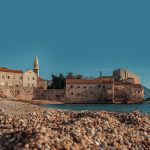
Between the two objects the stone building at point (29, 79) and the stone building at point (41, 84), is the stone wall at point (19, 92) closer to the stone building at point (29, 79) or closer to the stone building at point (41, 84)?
the stone building at point (29, 79)

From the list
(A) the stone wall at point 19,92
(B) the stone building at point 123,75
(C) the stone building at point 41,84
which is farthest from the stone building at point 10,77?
(B) the stone building at point 123,75

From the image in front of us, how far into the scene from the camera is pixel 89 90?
126 metres

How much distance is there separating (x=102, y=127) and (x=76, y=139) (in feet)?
9.64

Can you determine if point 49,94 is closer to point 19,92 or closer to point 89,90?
point 19,92

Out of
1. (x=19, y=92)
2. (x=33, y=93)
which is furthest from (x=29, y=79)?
(x=19, y=92)

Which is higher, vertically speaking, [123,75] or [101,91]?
[123,75]

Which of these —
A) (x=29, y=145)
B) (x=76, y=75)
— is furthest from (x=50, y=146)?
(x=76, y=75)

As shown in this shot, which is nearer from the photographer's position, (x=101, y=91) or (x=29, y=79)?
(x=101, y=91)

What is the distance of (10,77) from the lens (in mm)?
123875

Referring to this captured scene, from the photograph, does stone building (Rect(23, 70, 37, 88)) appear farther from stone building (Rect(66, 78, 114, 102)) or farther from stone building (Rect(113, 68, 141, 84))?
stone building (Rect(113, 68, 141, 84))

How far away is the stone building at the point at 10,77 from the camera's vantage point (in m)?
122

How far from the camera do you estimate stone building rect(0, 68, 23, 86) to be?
121637mm

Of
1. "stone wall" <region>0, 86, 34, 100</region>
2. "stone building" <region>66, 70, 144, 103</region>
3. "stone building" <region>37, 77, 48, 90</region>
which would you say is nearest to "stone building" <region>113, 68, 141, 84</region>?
"stone building" <region>66, 70, 144, 103</region>

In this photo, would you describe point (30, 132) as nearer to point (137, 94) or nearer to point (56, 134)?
point (56, 134)
